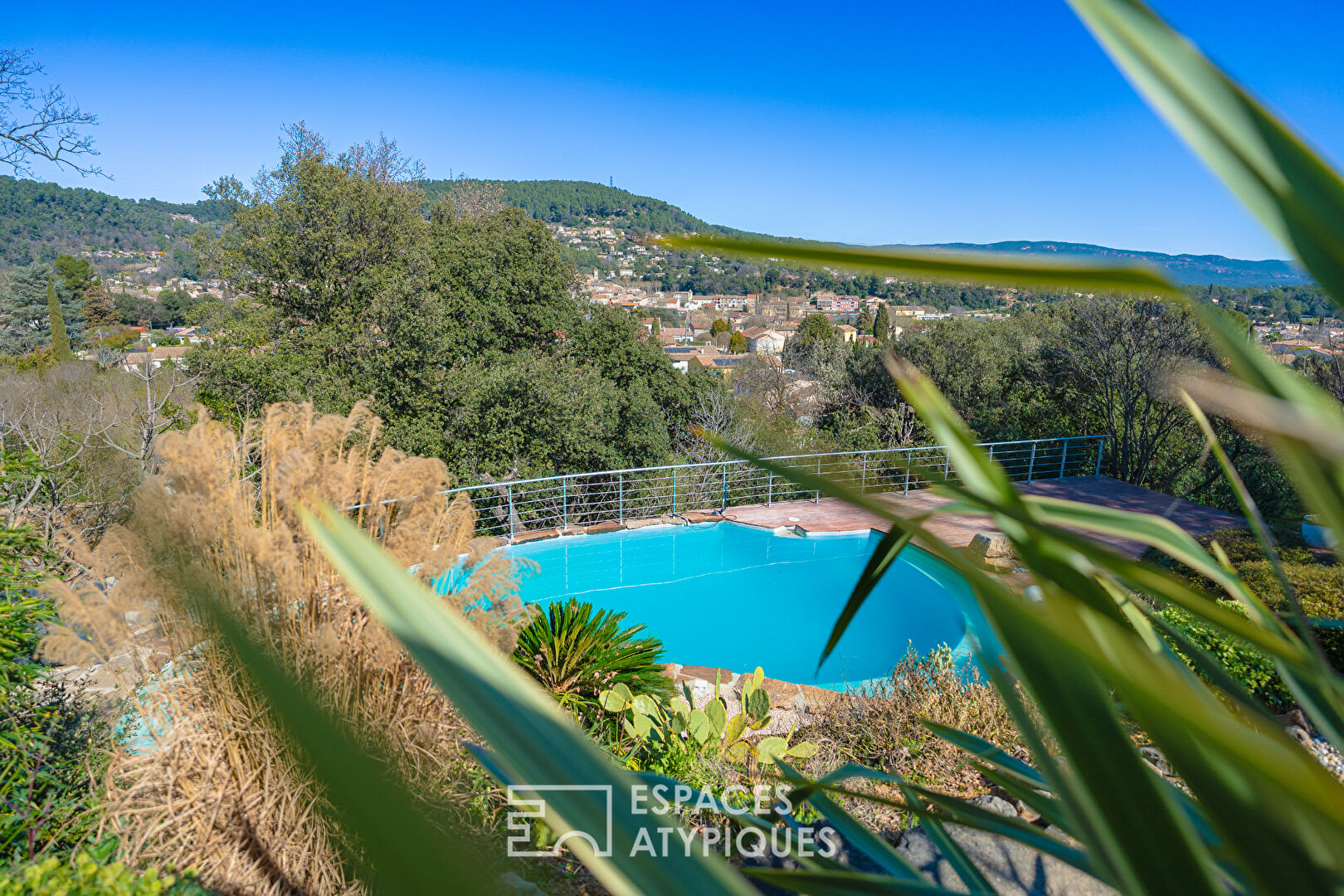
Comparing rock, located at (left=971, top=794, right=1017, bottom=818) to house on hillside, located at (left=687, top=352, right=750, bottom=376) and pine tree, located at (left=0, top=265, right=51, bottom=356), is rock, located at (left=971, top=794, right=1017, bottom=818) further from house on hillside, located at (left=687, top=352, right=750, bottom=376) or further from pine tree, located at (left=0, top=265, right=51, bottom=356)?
pine tree, located at (left=0, top=265, right=51, bottom=356)

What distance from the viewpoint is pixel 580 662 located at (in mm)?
3812

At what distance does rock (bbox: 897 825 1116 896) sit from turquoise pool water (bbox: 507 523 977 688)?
12.0 feet

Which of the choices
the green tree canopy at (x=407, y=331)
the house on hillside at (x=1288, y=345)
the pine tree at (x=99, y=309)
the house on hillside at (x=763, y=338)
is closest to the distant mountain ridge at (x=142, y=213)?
the house on hillside at (x=1288, y=345)

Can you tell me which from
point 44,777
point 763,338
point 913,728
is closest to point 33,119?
point 44,777

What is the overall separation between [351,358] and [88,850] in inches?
392

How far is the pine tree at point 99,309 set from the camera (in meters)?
26.3

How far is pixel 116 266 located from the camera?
1684 inches

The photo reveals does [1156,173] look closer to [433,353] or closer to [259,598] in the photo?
[259,598]

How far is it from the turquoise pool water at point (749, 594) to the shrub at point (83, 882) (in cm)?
429

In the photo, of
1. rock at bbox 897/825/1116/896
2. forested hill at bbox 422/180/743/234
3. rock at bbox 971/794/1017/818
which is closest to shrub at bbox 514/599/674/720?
rock at bbox 971/794/1017/818

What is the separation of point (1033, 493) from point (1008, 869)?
250 inches

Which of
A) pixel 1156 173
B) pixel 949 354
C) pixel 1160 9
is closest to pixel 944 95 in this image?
pixel 949 354

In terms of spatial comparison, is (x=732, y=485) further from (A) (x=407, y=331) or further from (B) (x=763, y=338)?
(B) (x=763, y=338)

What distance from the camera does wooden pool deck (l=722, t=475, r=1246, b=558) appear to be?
7332mm
